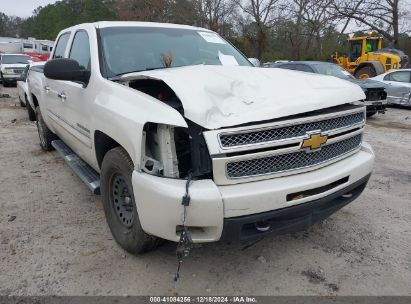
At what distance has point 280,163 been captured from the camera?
2.78 metres

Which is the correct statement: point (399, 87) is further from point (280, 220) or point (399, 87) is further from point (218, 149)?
point (218, 149)

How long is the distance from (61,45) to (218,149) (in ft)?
12.8

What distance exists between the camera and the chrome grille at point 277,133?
2570 millimetres

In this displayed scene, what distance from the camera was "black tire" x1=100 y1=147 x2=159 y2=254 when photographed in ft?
9.89

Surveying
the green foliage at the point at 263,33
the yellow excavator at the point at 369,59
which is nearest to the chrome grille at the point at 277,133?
the yellow excavator at the point at 369,59

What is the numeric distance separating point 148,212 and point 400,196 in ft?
11.2

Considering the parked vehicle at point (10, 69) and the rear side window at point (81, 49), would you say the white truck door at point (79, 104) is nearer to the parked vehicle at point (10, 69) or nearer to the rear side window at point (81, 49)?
the rear side window at point (81, 49)

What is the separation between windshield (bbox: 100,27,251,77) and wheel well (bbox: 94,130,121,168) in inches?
23.3

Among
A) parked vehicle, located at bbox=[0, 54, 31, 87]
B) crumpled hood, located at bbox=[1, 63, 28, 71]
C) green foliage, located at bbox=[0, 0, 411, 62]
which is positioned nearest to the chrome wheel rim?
parked vehicle, located at bbox=[0, 54, 31, 87]

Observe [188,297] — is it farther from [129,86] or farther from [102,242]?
[129,86]

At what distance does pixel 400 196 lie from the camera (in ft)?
Result: 15.7

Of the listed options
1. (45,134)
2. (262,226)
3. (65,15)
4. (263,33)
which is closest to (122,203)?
(262,226)

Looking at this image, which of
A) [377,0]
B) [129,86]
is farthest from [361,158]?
[377,0]

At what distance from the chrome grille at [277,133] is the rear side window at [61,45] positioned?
3442 mm
